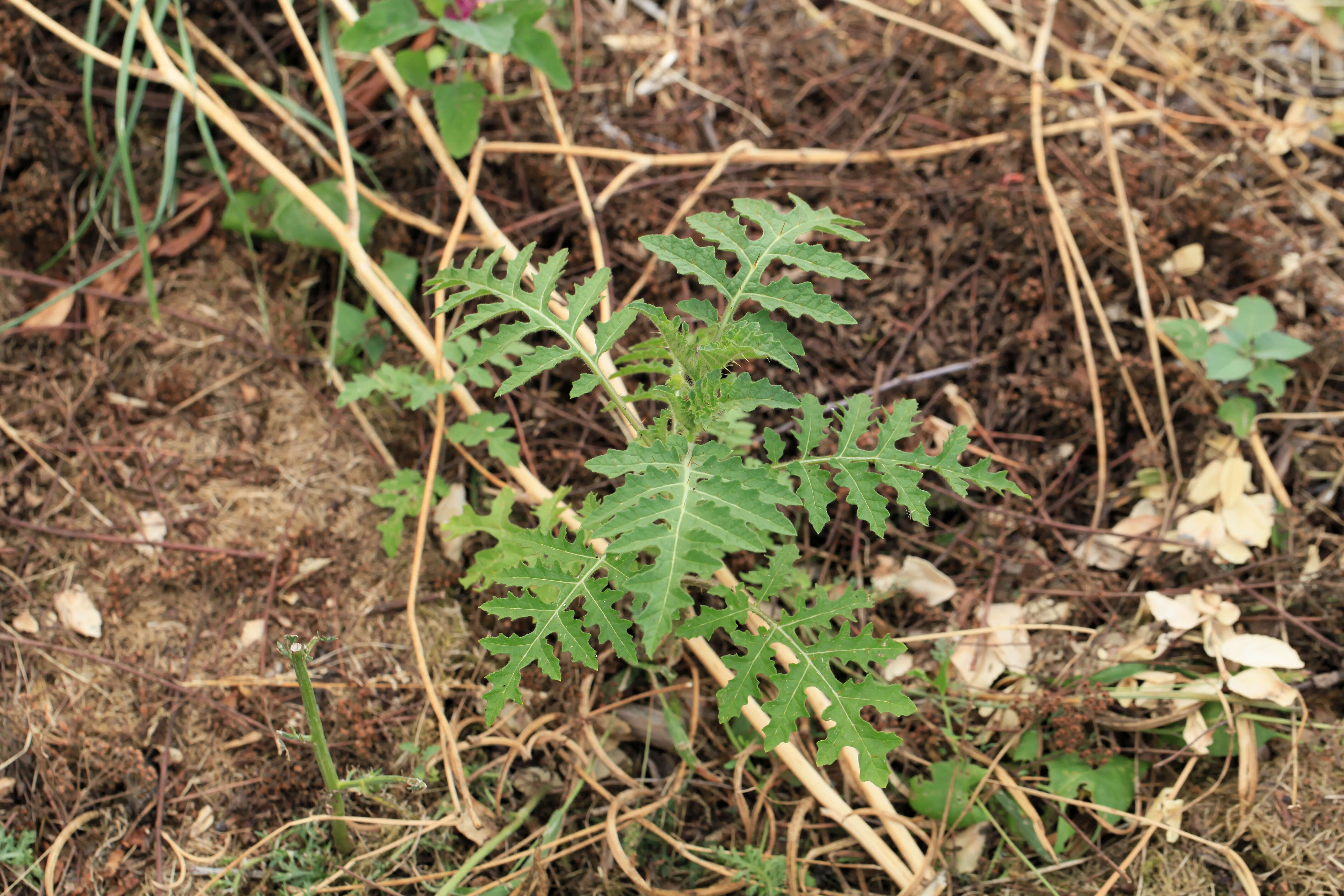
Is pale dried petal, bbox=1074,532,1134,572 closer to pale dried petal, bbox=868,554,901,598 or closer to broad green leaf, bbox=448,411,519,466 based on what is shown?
pale dried petal, bbox=868,554,901,598

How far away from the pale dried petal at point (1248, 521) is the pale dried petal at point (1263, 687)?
0.39 m

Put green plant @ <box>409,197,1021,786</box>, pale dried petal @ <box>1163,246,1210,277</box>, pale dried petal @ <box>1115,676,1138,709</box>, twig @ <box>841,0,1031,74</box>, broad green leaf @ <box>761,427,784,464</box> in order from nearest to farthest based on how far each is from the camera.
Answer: green plant @ <box>409,197,1021,786</box> < broad green leaf @ <box>761,427,784,464</box> < pale dried petal @ <box>1115,676,1138,709</box> < pale dried petal @ <box>1163,246,1210,277</box> < twig @ <box>841,0,1031,74</box>

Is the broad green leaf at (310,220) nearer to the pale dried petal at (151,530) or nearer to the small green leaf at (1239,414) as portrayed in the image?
the pale dried petal at (151,530)

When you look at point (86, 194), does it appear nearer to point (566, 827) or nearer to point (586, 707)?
point (586, 707)

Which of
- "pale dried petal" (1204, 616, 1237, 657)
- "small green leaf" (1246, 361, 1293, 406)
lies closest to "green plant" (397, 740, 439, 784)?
"pale dried petal" (1204, 616, 1237, 657)

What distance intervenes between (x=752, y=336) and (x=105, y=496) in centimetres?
204

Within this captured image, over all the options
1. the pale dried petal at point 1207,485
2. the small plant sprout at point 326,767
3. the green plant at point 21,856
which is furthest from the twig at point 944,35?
the green plant at point 21,856

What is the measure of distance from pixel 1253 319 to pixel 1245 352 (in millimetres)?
111

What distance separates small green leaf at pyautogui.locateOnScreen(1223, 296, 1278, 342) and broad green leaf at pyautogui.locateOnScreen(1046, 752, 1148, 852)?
1279mm

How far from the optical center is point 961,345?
9.22 ft

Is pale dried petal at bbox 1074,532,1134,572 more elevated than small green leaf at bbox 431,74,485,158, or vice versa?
small green leaf at bbox 431,74,485,158

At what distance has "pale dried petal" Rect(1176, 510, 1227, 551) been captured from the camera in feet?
8.18

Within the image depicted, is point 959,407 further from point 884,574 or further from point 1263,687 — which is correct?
point 1263,687

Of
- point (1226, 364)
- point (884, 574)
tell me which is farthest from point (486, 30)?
point (1226, 364)
